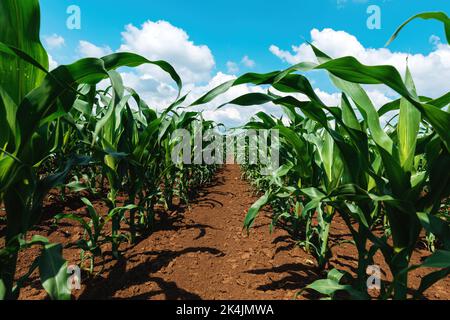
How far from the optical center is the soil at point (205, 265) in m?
1.35

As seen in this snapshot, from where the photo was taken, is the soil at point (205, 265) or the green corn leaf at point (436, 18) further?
the soil at point (205, 265)

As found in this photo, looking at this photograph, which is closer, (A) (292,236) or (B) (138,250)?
(B) (138,250)

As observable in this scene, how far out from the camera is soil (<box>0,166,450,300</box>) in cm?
135

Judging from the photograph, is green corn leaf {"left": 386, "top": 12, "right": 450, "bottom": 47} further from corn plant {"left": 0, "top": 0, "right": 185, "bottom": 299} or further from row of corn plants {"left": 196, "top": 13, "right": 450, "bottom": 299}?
corn plant {"left": 0, "top": 0, "right": 185, "bottom": 299}

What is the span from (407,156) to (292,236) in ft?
4.39

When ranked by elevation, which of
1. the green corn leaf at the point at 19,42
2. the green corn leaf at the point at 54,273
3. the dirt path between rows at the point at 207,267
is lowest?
the dirt path between rows at the point at 207,267

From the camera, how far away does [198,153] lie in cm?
378

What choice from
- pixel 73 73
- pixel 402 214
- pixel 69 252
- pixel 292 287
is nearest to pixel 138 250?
pixel 69 252

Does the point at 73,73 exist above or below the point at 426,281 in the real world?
above

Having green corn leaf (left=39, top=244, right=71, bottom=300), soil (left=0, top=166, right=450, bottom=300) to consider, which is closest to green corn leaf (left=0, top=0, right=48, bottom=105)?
green corn leaf (left=39, top=244, right=71, bottom=300)

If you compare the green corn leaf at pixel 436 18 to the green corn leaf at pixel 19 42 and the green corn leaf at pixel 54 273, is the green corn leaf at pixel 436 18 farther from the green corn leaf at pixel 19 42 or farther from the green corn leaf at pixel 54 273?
the green corn leaf at pixel 54 273

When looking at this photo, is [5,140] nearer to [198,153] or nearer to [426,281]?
[426,281]

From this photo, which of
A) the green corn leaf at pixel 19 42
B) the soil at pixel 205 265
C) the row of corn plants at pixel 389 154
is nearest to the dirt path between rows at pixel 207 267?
the soil at pixel 205 265

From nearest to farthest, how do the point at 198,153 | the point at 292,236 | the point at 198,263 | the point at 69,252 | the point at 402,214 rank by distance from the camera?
the point at 402,214 → the point at 198,263 → the point at 69,252 → the point at 292,236 → the point at 198,153
